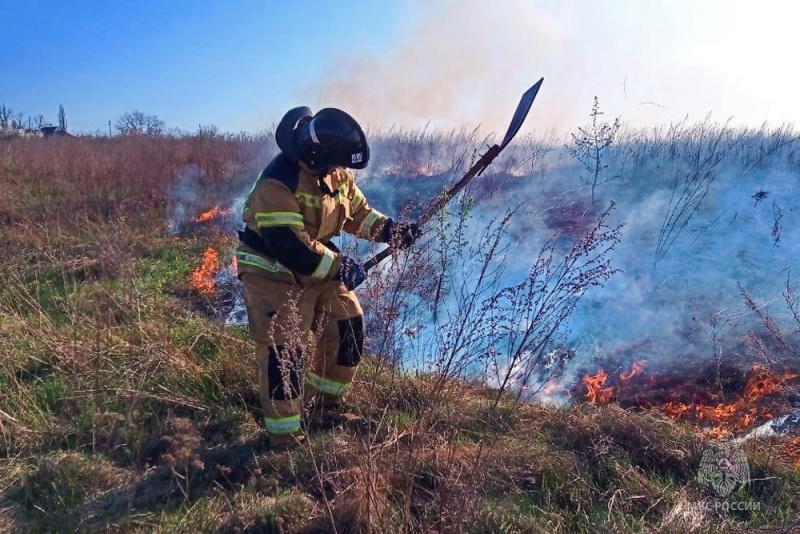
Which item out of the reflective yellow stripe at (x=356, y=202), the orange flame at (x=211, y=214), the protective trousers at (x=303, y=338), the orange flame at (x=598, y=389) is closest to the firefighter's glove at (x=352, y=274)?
the protective trousers at (x=303, y=338)

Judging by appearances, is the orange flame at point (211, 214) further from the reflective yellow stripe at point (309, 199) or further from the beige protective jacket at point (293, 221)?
the reflective yellow stripe at point (309, 199)

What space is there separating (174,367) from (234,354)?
404 mm

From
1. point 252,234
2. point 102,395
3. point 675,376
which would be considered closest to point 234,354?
point 102,395

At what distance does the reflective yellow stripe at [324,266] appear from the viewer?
10.8 ft

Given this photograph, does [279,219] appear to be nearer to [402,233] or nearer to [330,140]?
[330,140]

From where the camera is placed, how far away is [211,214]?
902 cm

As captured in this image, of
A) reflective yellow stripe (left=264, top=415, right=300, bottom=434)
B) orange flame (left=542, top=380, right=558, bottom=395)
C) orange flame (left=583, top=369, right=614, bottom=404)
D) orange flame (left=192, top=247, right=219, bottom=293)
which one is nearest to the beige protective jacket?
reflective yellow stripe (left=264, top=415, right=300, bottom=434)

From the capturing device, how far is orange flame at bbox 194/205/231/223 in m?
8.83

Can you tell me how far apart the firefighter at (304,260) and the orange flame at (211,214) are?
5.61 m

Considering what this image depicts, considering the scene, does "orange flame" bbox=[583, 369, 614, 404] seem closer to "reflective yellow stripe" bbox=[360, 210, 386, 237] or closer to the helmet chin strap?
"reflective yellow stripe" bbox=[360, 210, 386, 237]

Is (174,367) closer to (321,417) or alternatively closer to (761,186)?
(321,417)

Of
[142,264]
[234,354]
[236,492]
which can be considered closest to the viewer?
[236,492]

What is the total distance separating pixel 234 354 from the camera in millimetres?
4219

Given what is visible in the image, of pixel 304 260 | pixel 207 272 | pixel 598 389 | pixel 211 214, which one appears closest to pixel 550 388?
pixel 598 389
